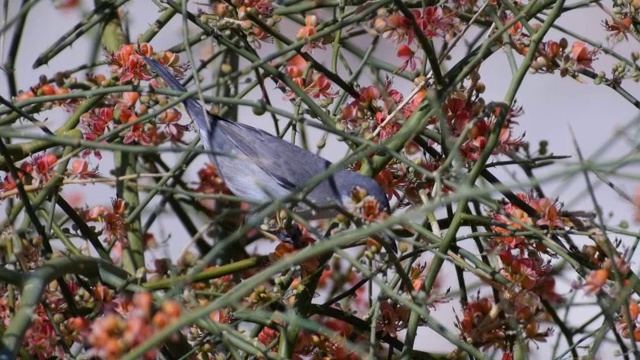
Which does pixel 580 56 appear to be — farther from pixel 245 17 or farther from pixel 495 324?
pixel 245 17

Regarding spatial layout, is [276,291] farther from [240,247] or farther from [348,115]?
[240,247]

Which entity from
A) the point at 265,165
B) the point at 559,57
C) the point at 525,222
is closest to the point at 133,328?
the point at 525,222

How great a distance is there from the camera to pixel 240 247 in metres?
3.36

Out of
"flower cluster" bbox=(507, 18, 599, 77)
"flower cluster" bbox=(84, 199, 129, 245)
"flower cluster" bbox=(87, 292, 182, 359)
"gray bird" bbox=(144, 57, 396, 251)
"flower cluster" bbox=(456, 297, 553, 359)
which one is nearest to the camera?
"flower cluster" bbox=(87, 292, 182, 359)

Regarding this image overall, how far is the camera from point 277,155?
3.50 metres

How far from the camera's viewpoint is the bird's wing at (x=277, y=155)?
131 inches

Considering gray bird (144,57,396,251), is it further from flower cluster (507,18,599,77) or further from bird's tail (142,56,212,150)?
flower cluster (507,18,599,77)

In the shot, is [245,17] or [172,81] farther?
[172,81]

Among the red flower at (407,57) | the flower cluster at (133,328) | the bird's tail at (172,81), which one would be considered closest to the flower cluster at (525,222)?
the red flower at (407,57)

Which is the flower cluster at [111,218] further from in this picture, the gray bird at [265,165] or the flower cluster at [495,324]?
the flower cluster at [495,324]

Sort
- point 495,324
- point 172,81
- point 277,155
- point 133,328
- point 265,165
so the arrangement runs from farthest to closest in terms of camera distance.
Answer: point 277,155
point 265,165
point 172,81
point 495,324
point 133,328

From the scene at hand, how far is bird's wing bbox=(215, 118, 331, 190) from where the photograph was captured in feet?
10.9

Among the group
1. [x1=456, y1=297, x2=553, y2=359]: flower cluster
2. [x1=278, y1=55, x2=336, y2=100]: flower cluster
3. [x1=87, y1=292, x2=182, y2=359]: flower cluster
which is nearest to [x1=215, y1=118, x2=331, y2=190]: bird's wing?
[x1=278, y1=55, x2=336, y2=100]: flower cluster

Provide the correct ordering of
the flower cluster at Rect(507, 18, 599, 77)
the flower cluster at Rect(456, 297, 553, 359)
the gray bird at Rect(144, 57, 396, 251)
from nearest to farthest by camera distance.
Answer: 1. the flower cluster at Rect(456, 297, 553, 359)
2. the flower cluster at Rect(507, 18, 599, 77)
3. the gray bird at Rect(144, 57, 396, 251)
